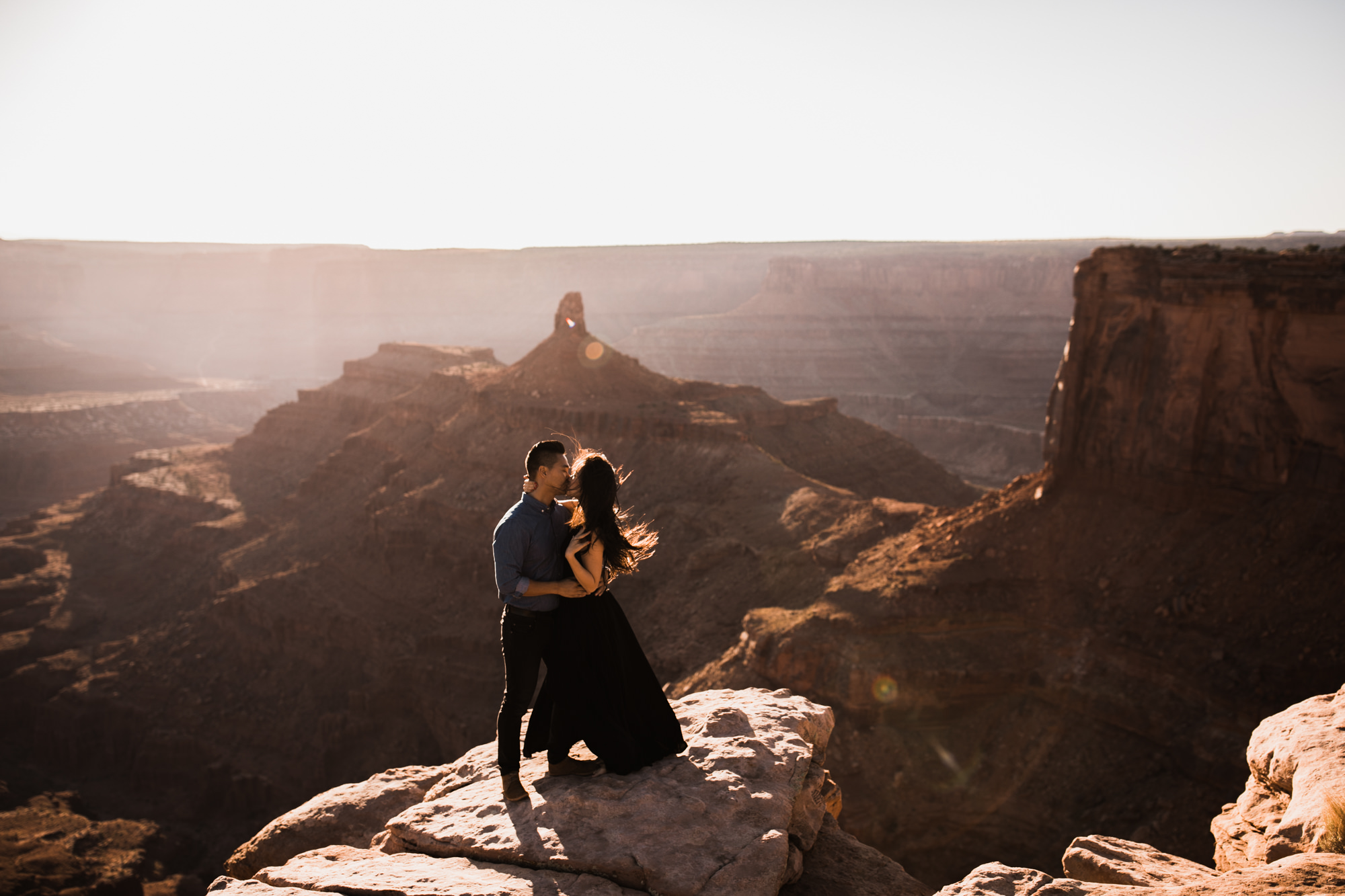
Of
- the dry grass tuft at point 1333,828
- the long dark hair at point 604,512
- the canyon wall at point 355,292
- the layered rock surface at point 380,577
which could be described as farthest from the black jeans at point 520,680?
the canyon wall at point 355,292

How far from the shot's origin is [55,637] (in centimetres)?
3484

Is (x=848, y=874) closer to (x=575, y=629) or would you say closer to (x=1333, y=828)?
(x=575, y=629)

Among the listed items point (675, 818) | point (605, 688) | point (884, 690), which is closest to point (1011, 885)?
point (675, 818)

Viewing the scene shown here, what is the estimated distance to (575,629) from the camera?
18.9 feet

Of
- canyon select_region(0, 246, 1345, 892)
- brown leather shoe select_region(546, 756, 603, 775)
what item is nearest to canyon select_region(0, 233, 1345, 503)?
canyon select_region(0, 246, 1345, 892)

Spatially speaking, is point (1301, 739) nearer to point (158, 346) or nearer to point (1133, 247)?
point (1133, 247)

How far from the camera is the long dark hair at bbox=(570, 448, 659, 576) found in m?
5.58

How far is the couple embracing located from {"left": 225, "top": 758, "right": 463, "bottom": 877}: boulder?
167 centimetres

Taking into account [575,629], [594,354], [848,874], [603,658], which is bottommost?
[848,874]

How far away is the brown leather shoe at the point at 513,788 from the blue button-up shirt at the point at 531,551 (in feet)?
3.82

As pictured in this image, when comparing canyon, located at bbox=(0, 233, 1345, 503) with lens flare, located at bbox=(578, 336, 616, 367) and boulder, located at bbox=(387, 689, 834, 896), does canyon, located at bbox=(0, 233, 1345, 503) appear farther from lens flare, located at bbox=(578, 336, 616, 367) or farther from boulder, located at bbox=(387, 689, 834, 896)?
boulder, located at bbox=(387, 689, 834, 896)

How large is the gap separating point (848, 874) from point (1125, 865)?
175cm

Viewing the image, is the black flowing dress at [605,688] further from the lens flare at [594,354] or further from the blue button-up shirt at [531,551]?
the lens flare at [594,354]

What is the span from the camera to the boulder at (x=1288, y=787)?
5133mm
